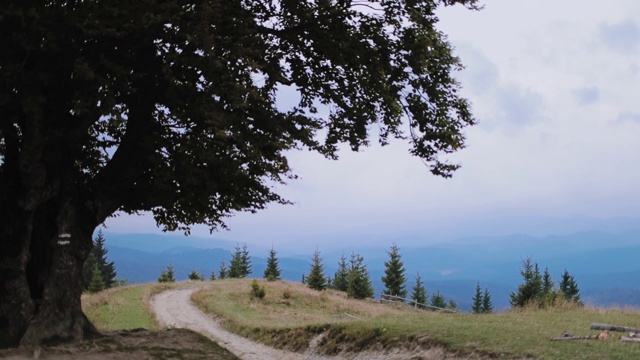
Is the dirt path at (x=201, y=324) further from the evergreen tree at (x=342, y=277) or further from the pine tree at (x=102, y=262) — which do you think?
the pine tree at (x=102, y=262)

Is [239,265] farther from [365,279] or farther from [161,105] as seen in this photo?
[161,105]

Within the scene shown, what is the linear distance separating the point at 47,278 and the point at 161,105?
16.6 ft

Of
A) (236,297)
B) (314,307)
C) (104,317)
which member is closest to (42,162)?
(104,317)

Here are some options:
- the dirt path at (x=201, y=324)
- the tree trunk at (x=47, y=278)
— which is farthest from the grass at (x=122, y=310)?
the tree trunk at (x=47, y=278)

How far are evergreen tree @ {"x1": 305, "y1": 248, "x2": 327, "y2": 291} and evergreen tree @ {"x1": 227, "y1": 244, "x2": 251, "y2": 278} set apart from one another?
34992 millimetres

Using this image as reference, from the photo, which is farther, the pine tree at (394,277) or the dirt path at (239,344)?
the pine tree at (394,277)

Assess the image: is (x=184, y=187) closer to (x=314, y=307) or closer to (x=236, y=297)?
(x=314, y=307)

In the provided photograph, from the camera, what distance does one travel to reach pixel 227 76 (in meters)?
11.2

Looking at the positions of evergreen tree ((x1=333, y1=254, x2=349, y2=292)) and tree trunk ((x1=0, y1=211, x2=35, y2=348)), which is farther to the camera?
evergreen tree ((x1=333, y1=254, x2=349, y2=292))

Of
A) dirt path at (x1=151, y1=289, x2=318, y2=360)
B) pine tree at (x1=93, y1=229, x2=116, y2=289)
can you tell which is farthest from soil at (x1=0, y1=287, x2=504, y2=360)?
pine tree at (x1=93, y1=229, x2=116, y2=289)

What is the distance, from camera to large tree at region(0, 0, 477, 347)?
10.9 m

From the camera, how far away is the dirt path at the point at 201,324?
65.3ft

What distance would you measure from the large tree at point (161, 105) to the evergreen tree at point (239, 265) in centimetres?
8520

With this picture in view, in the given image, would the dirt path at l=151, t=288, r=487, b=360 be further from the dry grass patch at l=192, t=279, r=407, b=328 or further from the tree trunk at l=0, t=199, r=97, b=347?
the tree trunk at l=0, t=199, r=97, b=347
